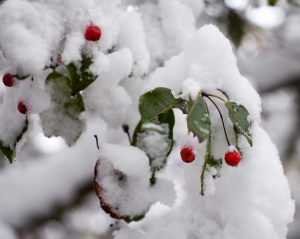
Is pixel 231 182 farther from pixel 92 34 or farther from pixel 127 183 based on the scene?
pixel 92 34

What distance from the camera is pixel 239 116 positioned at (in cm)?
71

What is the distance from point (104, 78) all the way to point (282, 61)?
2133 mm

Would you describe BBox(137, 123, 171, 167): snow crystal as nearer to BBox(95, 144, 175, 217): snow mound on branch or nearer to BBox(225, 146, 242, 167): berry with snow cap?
BBox(95, 144, 175, 217): snow mound on branch

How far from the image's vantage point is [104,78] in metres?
0.82

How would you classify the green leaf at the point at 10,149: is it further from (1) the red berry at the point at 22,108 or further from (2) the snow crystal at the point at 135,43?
(2) the snow crystal at the point at 135,43

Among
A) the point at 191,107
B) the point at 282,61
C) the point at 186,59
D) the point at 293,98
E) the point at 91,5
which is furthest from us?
the point at 293,98

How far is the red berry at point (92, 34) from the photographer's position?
68 cm

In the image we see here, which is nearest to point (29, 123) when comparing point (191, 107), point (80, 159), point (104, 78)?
point (104, 78)

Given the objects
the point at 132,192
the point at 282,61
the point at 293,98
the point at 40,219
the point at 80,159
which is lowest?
the point at 40,219

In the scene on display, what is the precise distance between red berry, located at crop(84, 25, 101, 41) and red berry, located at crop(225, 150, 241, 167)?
32 cm

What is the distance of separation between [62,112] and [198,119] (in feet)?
1.28

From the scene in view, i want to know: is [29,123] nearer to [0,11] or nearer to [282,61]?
[0,11]

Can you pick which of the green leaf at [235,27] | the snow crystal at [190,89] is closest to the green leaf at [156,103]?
the snow crystal at [190,89]

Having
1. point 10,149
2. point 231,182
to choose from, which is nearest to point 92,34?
point 10,149
